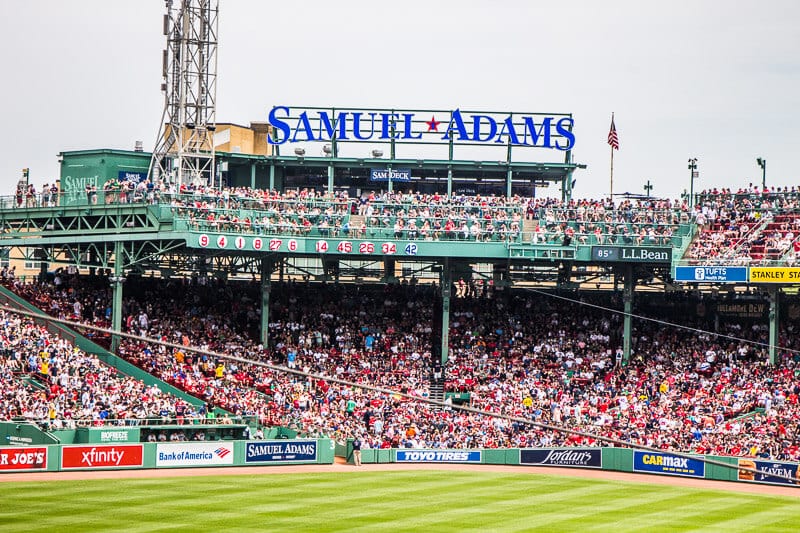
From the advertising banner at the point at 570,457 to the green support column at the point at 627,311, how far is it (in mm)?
7295

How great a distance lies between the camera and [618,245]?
49.0m

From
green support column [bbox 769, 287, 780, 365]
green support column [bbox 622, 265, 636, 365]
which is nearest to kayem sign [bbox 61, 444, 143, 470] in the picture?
green support column [bbox 622, 265, 636, 365]

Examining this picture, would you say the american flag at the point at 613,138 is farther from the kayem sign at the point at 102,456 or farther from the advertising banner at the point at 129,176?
the kayem sign at the point at 102,456

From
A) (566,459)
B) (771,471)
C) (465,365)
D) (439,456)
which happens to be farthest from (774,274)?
(439,456)

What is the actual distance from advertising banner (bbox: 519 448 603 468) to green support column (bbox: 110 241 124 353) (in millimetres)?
16553

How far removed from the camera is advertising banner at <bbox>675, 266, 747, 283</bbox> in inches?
1822

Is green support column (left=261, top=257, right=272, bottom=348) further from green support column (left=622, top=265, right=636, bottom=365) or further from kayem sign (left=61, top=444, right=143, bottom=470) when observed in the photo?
green support column (left=622, top=265, right=636, bottom=365)

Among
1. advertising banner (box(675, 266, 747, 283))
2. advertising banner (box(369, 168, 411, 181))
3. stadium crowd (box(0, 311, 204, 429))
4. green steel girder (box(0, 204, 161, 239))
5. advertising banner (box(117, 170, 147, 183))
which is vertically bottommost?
stadium crowd (box(0, 311, 204, 429))

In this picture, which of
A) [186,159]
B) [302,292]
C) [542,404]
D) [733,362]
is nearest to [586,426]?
[542,404]

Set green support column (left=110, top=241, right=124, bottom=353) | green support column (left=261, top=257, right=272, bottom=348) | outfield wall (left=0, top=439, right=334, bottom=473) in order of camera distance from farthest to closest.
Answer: green support column (left=261, top=257, right=272, bottom=348)
green support column (left=110, top=241, right=124, bottom=353)
outfield wall (left=0, top=439, right=334, bottom=473)

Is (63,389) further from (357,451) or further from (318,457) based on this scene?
(357,451)

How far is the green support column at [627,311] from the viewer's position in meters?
50.4

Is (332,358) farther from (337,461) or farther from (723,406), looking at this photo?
(723,406)

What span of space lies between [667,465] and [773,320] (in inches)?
327
